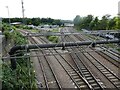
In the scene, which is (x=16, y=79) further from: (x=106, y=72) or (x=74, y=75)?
(x=106, y=72)

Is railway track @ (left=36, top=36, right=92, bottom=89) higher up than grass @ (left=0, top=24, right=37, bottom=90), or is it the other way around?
grass @ (left=0, top=24, right=37, bottom=90)

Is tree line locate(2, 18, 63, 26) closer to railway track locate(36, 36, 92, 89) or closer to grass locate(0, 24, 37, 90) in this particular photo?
A: railway track locate(36, 36, 92, 89)

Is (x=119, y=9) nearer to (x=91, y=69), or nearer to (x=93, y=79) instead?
(x=91, y=69)

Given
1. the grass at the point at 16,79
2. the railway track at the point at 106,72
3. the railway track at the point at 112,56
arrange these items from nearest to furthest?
the grass at the point at 16,79 < the railway track at the point at 106,72 < the railway track at the point at 112,56

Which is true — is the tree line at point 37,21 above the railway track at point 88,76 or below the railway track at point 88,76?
above

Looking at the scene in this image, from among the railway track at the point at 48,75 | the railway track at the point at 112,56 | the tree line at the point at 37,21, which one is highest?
the tree line at the point at 37,21

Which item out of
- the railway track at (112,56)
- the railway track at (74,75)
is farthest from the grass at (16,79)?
the railway track at (112,56)

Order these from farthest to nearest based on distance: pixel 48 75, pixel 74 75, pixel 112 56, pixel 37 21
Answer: pixel 37 21 → pixel 112 56 → pixel 48 75 → pixel 74 75

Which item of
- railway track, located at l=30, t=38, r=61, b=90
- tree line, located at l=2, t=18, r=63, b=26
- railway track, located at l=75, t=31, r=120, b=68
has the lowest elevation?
railway track, located at l=30, t=38, r=61, b=90

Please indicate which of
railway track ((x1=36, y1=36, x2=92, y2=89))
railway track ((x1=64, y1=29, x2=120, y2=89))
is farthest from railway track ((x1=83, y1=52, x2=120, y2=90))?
railway track ((x1=36, y1=36, x2=92, y2=89))

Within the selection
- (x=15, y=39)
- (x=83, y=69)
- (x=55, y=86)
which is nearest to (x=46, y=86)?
(x=55, y=86)

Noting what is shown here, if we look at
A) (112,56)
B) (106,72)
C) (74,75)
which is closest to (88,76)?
(74,75)

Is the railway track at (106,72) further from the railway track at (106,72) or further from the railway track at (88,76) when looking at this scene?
the railway track at (88,76)

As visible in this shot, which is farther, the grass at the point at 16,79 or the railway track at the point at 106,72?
the railway track at the point at 106,72
